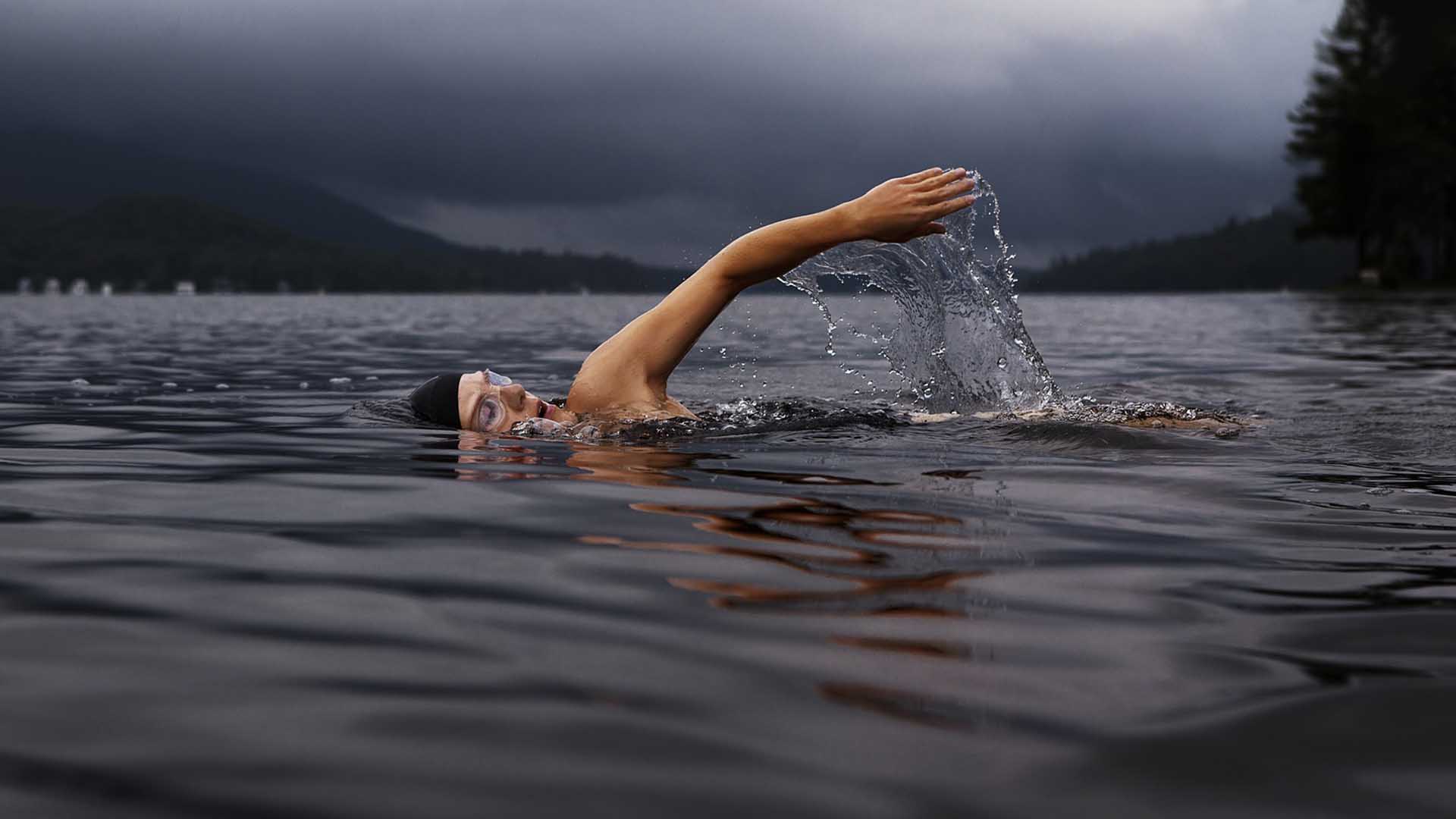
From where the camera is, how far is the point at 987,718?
7.55 ft

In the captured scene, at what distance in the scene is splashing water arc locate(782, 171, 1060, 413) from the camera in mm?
7871

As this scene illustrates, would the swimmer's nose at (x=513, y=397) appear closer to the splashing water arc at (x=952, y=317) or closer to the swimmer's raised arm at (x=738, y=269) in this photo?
the swimmer's raised arm at (x=738, y=269)

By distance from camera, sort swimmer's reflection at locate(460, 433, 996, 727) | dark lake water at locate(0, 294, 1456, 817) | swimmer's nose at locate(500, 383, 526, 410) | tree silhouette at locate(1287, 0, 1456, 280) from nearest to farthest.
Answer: dark lake water at locate(0, 294, 1456, 817) → swimmer's reflection at locate(460, 433, 996, 727) → swimmer's nose at locate(500, 383, 526, 410) → tree silhouette at locate(1287, 0, 1456, 280)

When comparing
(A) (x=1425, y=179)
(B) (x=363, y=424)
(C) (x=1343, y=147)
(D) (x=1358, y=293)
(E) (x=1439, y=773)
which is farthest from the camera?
(C) (x=1343, y=147)

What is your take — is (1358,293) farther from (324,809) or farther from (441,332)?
(324,809)

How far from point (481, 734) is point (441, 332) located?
1038 inches

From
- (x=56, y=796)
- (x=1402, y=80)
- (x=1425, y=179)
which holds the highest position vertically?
(x=1402, y=80)

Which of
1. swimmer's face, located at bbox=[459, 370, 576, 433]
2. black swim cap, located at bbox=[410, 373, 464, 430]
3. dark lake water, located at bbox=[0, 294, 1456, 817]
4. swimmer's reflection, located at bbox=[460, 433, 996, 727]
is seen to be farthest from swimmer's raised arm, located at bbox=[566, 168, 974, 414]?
swimmer's reflection, located at bbox=[460, 433, 996, 727]

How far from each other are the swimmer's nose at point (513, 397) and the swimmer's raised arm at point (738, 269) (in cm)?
38

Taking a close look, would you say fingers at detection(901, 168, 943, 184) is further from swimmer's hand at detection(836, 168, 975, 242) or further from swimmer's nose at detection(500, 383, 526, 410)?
swimmer's nose at detection(500, 383, 526, 410)

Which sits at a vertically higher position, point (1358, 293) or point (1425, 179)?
point (1425, 179)

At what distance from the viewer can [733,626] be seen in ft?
9.68

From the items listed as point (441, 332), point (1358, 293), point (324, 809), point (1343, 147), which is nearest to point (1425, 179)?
point (1343, 147)

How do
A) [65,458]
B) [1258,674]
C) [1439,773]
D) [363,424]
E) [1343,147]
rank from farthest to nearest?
[1343,147]
[363,424]
[65,458]
[1258,674]
[1439,773]
